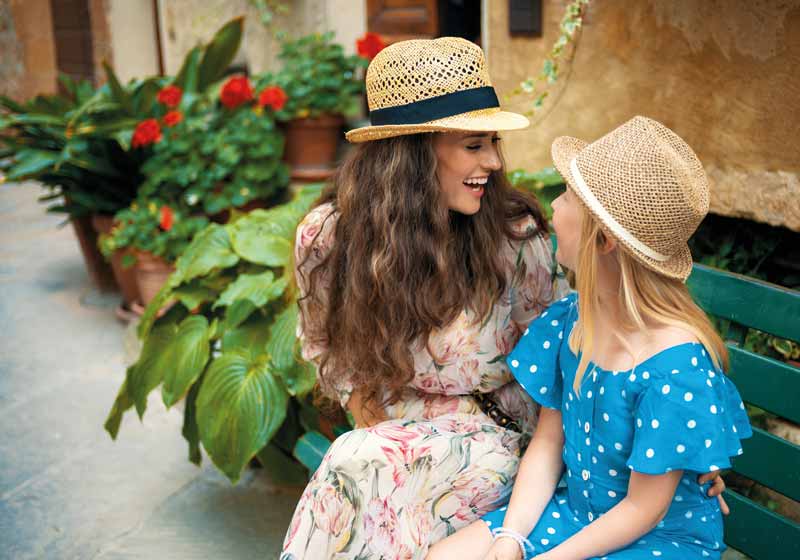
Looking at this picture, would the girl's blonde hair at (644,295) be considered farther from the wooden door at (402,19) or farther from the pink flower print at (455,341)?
the wooden door at (402,19)

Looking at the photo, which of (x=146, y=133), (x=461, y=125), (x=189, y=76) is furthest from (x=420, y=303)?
(x=189, y=76)

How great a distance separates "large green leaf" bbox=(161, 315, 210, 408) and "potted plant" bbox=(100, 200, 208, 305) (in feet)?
4.82

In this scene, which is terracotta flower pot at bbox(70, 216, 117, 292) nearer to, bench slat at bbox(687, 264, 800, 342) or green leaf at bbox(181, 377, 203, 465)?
green leaf at bbox(181, 377, 203, 465)

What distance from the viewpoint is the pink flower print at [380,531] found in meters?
1.67

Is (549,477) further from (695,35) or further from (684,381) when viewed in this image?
(695,35)

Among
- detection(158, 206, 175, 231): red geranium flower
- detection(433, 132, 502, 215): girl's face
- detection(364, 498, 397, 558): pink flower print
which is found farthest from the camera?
detection(158, 206, 175, 231): red geranium flower

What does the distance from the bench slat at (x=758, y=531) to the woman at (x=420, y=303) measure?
1.55ft

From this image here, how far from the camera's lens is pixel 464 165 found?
1.82m

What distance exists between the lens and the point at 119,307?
4.71 metres

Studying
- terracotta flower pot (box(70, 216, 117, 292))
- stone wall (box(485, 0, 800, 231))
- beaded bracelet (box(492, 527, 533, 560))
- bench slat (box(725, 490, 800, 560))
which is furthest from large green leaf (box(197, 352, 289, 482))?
terracotta flower pot (box(70, 216, 117, 292))

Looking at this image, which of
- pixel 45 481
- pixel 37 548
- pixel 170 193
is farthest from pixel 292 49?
pixel 37 548

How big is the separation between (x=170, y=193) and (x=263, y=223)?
1592mm

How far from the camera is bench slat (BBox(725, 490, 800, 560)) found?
1643 mm

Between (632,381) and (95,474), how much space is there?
2317 millimetres
